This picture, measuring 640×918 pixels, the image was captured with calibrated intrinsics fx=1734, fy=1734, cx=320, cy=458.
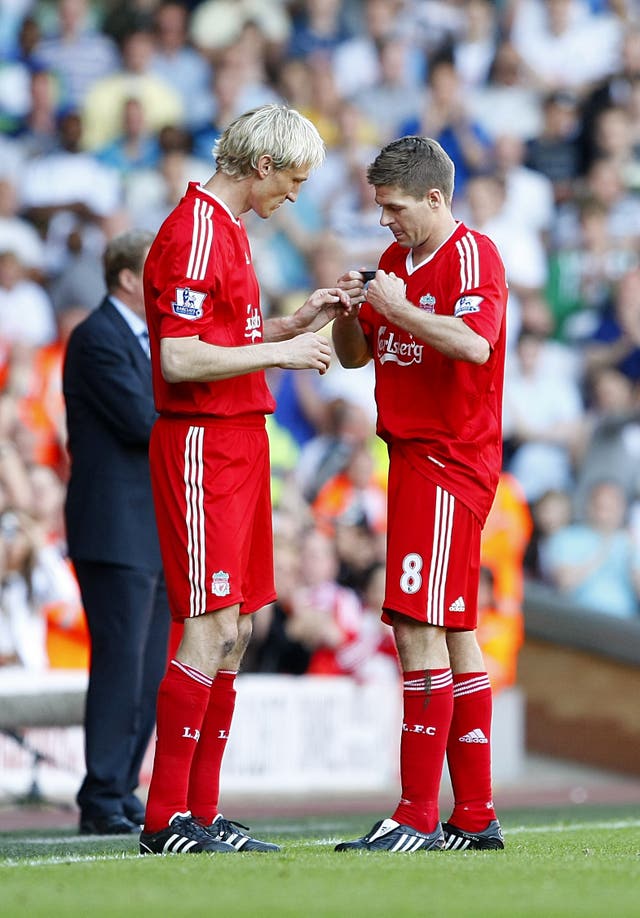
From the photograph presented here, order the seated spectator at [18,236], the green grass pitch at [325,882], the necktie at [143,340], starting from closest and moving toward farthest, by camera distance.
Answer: the green grass pitch at [325,882]
the necktie at [143,340]
the seated spectator at [18,236]

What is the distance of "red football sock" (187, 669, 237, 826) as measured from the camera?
5375 mm

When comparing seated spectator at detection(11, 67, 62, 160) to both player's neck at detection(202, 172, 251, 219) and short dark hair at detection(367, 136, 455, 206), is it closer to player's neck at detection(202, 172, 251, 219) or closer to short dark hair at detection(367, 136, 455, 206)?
player's neck at detection(202, 172, 251, 219)

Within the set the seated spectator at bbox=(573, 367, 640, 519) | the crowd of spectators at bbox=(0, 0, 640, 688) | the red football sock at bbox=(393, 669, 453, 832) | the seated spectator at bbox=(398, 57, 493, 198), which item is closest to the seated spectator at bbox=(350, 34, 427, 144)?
the crowd of spectators at bbox=(0, 0, 640, 688)

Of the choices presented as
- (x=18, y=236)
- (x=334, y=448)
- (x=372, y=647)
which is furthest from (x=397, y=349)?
(x=18, y=236)

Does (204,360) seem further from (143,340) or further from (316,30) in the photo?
(316,30)

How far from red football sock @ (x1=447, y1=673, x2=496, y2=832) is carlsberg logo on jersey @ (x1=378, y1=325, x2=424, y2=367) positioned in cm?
101

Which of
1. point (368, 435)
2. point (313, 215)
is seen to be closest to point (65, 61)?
point (313, 215)

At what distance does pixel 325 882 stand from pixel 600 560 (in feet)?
24.7

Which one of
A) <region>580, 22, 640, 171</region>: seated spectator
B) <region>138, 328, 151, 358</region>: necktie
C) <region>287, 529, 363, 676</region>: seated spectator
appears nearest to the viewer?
<region>138, 328, 151, 358</region>: necktie

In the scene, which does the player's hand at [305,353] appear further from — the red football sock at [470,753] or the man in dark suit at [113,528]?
the man in dark suit at [113,528]

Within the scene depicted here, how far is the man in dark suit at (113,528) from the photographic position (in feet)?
21.3

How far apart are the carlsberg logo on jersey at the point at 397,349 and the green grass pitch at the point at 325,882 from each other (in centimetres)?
151

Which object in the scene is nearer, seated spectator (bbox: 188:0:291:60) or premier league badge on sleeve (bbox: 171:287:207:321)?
premier league badge on sleeve (bbox: 171:287:207:321)

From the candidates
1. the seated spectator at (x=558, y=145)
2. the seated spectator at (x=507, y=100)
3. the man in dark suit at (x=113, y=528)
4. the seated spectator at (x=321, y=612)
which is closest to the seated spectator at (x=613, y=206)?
the seated spectator at (x=558, y=145)
